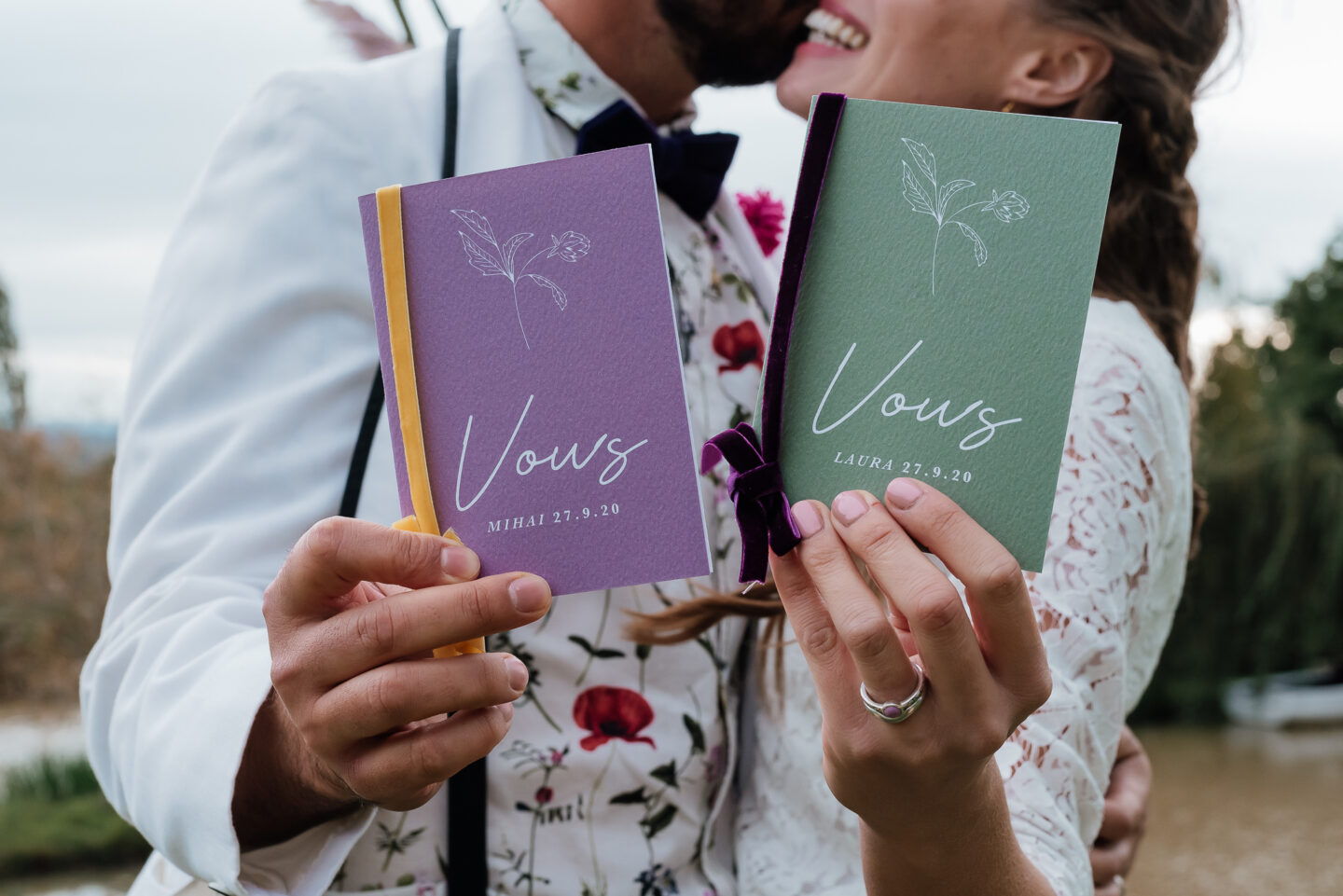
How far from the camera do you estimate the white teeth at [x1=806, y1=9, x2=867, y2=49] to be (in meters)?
1.82

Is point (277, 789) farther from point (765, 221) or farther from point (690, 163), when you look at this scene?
point (765, 221)

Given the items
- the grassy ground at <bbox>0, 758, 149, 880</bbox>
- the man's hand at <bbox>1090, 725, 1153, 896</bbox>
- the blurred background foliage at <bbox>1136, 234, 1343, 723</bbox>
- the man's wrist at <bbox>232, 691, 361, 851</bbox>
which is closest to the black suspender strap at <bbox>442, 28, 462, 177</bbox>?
the man's wrist at <bbox>232, 691, 361, 851</bbox>

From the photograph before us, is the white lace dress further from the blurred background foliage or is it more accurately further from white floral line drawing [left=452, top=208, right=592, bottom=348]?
the blurred background foliage

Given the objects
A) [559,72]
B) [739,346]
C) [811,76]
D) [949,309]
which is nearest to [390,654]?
[949,309]

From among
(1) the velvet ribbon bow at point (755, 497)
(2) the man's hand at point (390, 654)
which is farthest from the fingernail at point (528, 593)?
(1) the velvet ribbon bow at point (755, 497)

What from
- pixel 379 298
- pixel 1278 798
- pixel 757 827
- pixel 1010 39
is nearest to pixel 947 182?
pixel 379 298

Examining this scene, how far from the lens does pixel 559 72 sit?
1.72 meters

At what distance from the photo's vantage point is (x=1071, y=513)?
1.31 m

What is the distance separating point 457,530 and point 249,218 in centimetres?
64

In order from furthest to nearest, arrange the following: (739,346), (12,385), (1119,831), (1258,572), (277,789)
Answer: (1258,572) → (12,385) → (1119,831) → (739,346) → (277,789)

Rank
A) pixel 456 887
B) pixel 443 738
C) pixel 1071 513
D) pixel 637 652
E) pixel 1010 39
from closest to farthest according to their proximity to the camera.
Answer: pixel 443 738 < pixel 1071 513 < pixel 456 887 < pixel 637 652 < pixel 1010 39

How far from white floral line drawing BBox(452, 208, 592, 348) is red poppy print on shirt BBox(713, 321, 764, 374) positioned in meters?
0.70

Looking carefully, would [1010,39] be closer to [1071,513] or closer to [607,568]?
[1071,513]

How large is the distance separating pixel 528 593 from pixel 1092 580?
0.71m
